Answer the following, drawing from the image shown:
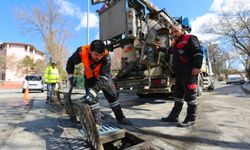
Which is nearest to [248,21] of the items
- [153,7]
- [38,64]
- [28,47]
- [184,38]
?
[153,7]

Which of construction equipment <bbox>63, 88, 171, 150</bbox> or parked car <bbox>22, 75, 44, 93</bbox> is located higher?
parked car <bbox>22, 75, 44, 93</bbox>

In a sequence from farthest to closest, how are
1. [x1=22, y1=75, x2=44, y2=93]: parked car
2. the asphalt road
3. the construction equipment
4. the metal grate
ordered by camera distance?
[x1=22, y1=75, x2=44, y2=93]: parked car < the metal grate < the asphalt road < the construction equipment

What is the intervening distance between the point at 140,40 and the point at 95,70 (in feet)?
12.6

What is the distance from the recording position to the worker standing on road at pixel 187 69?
5.09 metres

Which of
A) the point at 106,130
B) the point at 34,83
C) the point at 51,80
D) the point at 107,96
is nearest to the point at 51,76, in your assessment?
the point at 51,80

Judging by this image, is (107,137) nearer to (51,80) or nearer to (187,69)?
(187,69)

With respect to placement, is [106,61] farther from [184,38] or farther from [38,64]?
[38,64]

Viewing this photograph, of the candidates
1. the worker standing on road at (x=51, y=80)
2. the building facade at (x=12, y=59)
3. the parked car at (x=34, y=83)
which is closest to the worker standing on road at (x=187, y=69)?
the worker standing on road at (x=51, y=80)

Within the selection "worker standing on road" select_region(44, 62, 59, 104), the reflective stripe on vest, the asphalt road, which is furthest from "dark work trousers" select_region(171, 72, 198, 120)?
"worker standing on road" select_region(44, 62, 59, 104)

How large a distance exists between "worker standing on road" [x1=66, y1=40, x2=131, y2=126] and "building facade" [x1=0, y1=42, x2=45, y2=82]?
50036 mm

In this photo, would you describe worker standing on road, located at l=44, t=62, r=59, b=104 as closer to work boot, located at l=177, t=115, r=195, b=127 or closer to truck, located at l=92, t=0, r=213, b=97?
truck, located at l=92, t=0, r=213, b=97

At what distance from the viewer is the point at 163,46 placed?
8.80 metres

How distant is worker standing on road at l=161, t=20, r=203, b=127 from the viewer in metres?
5.09

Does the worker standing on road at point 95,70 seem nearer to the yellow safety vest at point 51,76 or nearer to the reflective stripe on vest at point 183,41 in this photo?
the reflective stripe on vest at point 183,41
